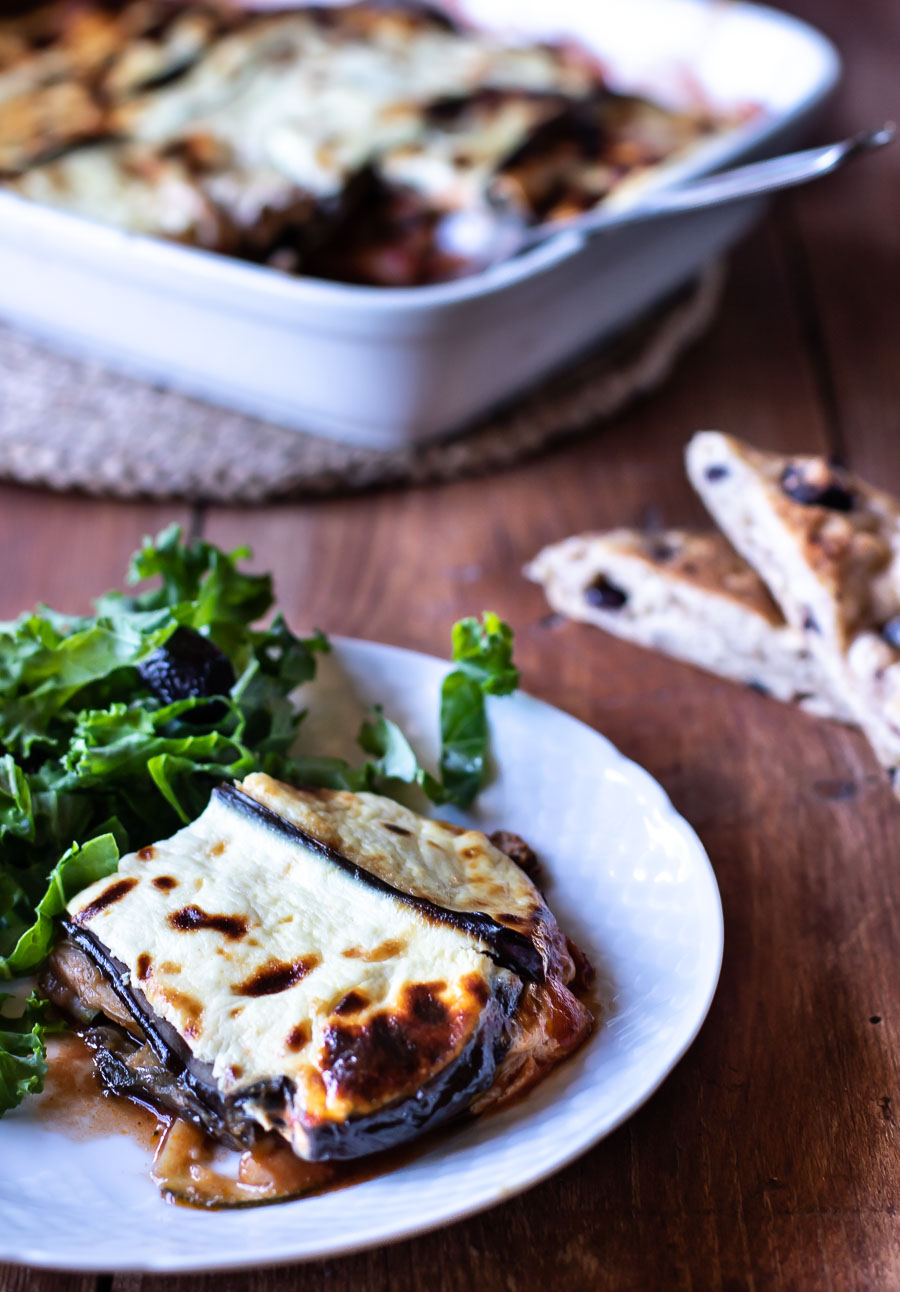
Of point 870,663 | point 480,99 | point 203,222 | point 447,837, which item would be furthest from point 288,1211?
point 480,99

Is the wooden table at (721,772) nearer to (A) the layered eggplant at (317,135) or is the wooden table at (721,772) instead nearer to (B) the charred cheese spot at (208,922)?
(B) the charred cheese spot at (208,922)

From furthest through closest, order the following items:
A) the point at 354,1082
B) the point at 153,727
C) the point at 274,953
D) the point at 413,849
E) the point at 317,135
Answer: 1. the point at 317,135
2. the point at 153,727
3. the point at 413,849
4. the point at 274,953
5. the point at 354,1082

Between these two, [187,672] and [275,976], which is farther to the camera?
[187,672]

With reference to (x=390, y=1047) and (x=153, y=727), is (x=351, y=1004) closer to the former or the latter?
(x=390, y=1047)

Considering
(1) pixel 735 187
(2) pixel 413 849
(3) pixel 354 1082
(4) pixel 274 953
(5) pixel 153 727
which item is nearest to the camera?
(3) pixel 354 1082

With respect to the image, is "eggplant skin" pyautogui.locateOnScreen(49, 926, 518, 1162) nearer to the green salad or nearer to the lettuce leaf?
the lettuce leaf

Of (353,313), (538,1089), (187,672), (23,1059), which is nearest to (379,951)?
(538,1089)

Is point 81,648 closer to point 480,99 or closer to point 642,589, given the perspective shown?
point 642,589
